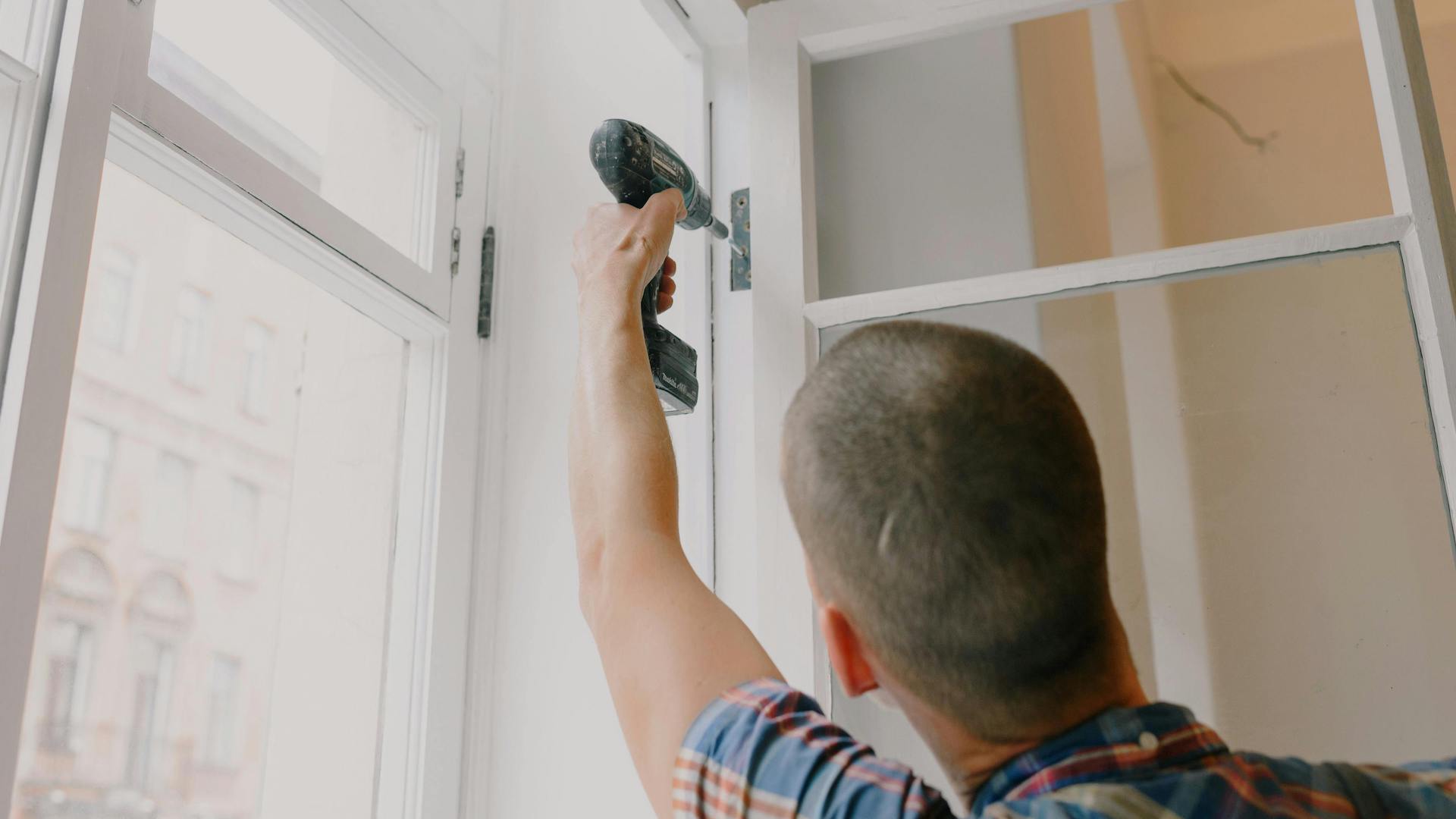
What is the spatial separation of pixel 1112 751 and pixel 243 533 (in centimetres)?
100

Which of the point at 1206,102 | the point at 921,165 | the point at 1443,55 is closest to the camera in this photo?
the point at 921,165

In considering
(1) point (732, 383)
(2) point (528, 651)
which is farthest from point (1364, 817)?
(2) point (528, 651)

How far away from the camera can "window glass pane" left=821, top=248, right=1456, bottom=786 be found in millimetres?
1205

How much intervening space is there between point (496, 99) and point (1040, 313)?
936 millimetres

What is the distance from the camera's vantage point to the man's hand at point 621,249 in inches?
46.4

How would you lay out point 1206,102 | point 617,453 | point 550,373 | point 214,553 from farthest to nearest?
point 1206,102, point 550,373, point 214,553, point 617,453

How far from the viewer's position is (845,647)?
0.75 metres

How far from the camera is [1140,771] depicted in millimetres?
675


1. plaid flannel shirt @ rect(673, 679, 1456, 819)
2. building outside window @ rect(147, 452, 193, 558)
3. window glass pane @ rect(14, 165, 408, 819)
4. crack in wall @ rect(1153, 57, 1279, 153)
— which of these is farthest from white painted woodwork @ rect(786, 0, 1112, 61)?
crack in wall @ rect(1153, 57, 1279, 153)

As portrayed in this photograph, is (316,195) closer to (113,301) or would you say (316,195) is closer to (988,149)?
(113,301)

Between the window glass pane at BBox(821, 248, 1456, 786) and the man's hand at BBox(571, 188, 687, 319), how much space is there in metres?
0.52

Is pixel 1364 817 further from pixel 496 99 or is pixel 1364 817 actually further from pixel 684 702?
pixel 496 99

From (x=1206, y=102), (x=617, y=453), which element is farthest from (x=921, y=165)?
(x=1206, y=102)

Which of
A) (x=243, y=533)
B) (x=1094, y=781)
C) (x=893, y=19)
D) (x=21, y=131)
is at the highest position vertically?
(x=893, y=19)
